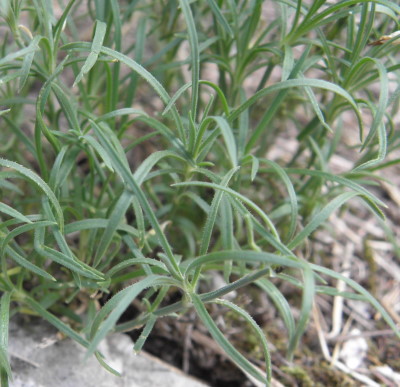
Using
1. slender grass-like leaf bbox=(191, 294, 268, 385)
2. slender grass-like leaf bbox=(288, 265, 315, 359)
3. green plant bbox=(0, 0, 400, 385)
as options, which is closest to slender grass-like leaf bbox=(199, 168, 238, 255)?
green plant bbox=(0, 0, 400, 385)

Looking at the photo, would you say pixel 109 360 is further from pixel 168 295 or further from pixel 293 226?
pixel 293 226

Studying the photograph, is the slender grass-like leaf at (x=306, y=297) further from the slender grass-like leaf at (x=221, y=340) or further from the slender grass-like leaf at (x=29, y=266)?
the slender grass-like leaf at (x=29, y=266)

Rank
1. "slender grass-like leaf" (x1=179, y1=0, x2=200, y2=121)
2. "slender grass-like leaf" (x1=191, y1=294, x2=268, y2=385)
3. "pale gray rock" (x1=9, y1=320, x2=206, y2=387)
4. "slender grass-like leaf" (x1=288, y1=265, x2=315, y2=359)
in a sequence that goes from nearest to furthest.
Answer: "slender grass-like leaf" (x1=288, y1=265, x2=315, y2=359) < "slender grass-like leaf" (x1=191, y1=294, x2=268, y2=385) < "slender grass-like leaf" (x1=179, y1=0, x2=200, y2=121) < "pale gray rock" (x1=9, y1=320, x2=206, y2=387)

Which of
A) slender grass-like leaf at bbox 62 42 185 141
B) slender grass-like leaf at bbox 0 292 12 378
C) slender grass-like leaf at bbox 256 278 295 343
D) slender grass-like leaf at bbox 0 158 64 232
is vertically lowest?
slender grass-like leaf at bbox 0 292 12 378

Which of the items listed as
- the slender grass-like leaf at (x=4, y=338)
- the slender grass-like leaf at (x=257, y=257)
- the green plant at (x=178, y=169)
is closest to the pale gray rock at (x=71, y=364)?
A: the green plant at (x=178, y=169)

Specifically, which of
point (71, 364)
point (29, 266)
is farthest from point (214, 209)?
point (71, 364)

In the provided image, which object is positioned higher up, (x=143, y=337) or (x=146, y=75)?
Answer: (x=146, y=75)

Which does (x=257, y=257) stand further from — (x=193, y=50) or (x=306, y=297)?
(x=193, y=50)

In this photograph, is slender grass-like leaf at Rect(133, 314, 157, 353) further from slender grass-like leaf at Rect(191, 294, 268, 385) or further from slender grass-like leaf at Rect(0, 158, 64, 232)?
slender grass-like leaf at Rect(0, 158, 64, 232)

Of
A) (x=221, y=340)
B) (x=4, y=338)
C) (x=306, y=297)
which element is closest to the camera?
(x=306, y=297)
